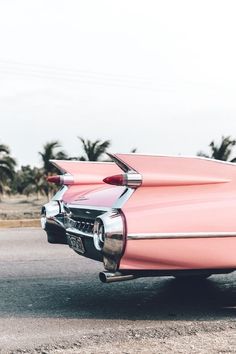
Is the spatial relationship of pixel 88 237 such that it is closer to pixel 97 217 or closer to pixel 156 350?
pixel 97 217

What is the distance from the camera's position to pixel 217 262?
14.6ft

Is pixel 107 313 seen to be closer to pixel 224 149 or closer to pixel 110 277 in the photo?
pixel 110 277

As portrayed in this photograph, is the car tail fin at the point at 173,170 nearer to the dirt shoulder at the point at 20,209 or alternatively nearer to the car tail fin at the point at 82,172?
the car tail fin at the point at 82,172

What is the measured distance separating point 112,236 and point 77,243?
0.78 meters

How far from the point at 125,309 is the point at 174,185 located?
1200mm

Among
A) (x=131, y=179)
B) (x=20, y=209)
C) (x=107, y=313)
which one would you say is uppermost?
(x=131, y=179)

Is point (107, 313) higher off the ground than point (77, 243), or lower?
→ lower

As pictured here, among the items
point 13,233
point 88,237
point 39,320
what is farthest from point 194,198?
point 13,233

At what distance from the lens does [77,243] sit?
493 centimetres

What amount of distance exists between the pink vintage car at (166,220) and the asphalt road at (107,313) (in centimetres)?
40

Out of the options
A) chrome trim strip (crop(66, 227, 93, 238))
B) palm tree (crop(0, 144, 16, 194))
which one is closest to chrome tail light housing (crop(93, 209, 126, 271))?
chrome trim strip (crop(66, 227, 93, 238))

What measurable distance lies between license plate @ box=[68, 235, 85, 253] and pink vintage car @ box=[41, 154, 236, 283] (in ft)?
0.20

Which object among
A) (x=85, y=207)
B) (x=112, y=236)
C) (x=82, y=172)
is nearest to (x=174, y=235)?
(x=112, y=236)

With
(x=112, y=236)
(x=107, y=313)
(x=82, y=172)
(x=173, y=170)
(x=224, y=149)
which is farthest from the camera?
(x=224, y=149)
